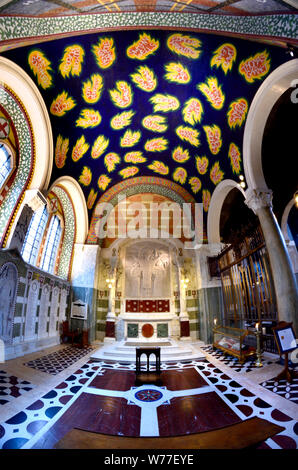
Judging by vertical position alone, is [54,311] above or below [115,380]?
above

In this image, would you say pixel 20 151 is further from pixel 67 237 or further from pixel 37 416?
pixel 37 416

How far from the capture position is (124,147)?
9820 millimetres

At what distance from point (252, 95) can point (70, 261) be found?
1029cm

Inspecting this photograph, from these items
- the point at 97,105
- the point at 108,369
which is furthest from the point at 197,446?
the point at 97,105

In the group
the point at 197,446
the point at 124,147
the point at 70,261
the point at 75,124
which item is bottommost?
the point at 197,446

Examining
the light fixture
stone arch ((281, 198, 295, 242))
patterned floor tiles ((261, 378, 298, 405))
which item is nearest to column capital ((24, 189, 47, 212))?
the light fixture

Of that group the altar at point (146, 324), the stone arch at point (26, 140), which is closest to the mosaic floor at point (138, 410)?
the stone arch at point (26, 140)

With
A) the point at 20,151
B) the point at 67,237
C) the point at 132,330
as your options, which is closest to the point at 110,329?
the point at 132,330

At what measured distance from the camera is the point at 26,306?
7453 mm

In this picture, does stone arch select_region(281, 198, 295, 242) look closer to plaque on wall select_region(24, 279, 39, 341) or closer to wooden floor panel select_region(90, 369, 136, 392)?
wooden floor panel select_region(90, 369, 136, 392)

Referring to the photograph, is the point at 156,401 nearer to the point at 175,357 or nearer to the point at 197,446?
the point at 197,446

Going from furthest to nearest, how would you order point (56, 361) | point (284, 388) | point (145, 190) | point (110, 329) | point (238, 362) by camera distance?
1. point (145, 190)
2. point (110, 329)
3. point (56, 361)
4. point (238, 362)
5. point (284, 388)

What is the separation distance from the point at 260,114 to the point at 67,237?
993cm
